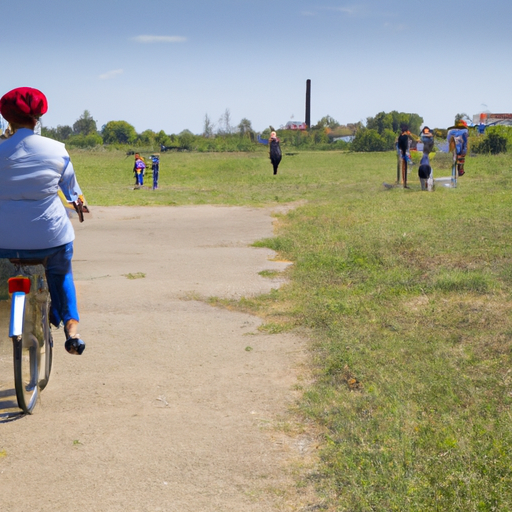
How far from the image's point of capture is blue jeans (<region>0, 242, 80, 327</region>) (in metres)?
4.80

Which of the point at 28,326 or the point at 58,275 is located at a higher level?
the point at 58,275

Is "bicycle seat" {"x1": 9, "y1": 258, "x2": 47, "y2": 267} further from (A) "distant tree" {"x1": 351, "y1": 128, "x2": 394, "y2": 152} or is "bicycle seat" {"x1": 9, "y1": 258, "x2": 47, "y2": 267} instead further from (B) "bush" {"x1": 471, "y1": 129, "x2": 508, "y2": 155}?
(A) "distant tree" {"x1": 351, "y1": 128, "x2": 394, "y2": 152}

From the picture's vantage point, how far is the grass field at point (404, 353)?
12.1 feet

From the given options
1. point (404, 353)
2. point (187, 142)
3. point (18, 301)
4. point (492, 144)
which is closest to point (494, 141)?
point (492, 144)

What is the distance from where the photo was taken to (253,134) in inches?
3708

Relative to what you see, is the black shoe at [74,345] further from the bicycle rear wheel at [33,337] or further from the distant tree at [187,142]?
the distant tree at [187,142]

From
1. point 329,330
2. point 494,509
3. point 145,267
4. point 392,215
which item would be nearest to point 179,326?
point 329,330

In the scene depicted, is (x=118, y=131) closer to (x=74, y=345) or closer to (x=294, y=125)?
(x=294, y=125)

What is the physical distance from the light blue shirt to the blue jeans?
72mm

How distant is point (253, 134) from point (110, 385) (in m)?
90.1

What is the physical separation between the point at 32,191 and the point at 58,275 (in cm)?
61

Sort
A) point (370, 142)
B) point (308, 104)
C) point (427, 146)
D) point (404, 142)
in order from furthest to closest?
point (308, 104) < point (370, 142) < point (404, 142) < point (427, 146)

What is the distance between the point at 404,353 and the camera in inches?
236

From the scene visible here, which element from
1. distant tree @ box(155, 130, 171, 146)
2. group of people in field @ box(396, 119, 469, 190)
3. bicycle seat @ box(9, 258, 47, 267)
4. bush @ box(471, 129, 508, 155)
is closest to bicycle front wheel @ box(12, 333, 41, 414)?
bicycle seat @ box(9, 258, 47, 267)
